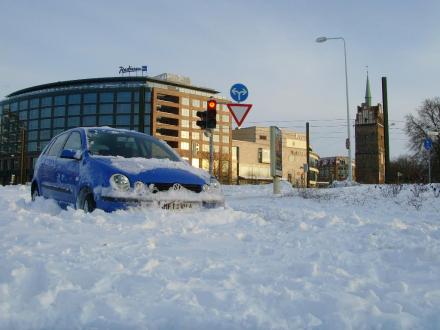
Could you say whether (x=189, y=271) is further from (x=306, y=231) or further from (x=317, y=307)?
(x=306, y=231)

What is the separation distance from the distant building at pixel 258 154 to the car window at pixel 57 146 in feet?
299

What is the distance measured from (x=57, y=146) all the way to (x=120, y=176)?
2619mm

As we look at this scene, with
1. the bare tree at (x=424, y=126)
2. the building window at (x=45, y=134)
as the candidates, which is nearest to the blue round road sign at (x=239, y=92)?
the bare tree at (x=424, y=126)

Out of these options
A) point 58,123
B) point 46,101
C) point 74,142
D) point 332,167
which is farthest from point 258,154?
point 74,142

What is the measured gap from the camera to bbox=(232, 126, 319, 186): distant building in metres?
111

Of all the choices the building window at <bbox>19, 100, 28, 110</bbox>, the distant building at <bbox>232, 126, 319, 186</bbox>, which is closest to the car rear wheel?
the distant building at <bbox>232, 126, 319, 186</bbox>

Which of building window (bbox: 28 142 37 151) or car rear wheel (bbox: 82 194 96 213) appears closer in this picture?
car rear wheel (bbox: 82 194 96 213)

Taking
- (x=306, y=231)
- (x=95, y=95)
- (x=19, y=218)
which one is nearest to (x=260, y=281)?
(x=306, y=231)

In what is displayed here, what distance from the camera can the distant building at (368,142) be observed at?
94800 mm

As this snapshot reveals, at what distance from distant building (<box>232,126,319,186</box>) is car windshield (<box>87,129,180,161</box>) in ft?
301

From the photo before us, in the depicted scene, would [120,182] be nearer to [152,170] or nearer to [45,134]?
[152,170]

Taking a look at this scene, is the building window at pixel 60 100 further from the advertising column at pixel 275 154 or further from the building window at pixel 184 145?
the advertising column at pixel 275 154

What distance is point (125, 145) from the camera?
694 centimetres

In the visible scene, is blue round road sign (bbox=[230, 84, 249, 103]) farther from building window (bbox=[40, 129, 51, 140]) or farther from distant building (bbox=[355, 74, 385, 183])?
distant building (bbox=[355, 74, 385, 183])
